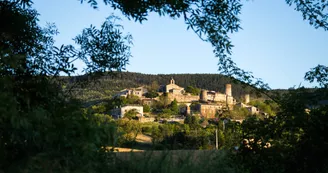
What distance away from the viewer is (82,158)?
2.84m

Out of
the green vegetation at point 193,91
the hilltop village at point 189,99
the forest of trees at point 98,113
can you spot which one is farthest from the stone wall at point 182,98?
the forest of trees at point 98,113

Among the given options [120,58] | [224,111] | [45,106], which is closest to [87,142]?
[45,106]

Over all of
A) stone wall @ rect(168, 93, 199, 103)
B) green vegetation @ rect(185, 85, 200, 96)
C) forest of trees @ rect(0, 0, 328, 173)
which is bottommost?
forest of trees @ rect(0, 0, 328, 173)

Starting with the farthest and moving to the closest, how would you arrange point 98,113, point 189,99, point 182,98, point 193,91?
1. point 193,91
2. point 189,99
3. point 182,98
4. point 98,113

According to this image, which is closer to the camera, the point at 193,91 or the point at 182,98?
the point at 182,98

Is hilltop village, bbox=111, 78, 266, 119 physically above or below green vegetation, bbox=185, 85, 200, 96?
below

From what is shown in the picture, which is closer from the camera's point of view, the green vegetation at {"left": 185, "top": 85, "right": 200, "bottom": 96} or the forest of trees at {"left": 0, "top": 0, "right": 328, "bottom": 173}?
the forest of trees at {"left": 0, "top": 0, "right": 328, "bottom": 173}

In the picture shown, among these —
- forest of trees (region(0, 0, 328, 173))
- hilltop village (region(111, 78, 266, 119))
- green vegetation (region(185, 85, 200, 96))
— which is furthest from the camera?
green vegetation (region(185, 85, 200, 96))

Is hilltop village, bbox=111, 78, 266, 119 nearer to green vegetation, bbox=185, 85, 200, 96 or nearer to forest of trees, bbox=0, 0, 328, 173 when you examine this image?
green vegetation, bbox=185, 85, 200, 96

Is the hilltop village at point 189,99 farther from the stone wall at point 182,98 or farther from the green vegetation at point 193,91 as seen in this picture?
the green vegetation at point 193,91

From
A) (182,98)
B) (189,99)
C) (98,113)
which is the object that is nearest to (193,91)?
(189,99)

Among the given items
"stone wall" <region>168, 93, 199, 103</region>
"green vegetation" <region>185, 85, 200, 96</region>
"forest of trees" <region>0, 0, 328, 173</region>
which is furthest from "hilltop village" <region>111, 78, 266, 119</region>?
"forest of trees" <region>0, 0, 328, 173</region>

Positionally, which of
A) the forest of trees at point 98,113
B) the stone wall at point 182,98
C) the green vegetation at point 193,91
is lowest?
the forest of trees at point 98,113

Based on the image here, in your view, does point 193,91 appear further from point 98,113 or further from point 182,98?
point 98,113
